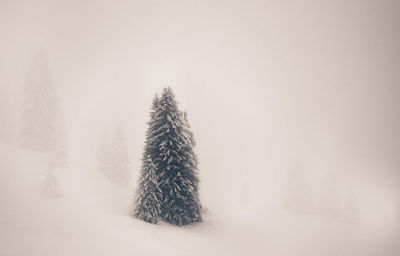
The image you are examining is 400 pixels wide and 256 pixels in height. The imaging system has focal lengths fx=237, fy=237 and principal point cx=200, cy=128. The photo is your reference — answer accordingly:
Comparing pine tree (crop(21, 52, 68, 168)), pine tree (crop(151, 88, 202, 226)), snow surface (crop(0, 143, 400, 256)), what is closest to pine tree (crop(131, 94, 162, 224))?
pine tree (crop(151, 88, 202, 226))

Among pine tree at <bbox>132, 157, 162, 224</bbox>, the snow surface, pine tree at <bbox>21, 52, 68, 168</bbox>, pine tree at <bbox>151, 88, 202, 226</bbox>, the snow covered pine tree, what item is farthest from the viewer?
pine tree at <bbox>21, 52, 68, 168</bbox>

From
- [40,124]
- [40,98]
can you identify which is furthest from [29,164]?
[40,98]

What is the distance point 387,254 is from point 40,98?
44.6 m

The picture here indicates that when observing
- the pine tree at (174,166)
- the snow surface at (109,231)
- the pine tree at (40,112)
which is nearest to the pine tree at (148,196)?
the pine tree at (174,166)

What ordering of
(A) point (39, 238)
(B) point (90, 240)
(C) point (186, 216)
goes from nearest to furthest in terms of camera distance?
(A) point (39, 238)
(B) point (90, 240)
(C) point (186, 216)

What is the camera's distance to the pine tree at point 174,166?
19.0 meters

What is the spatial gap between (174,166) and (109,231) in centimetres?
786

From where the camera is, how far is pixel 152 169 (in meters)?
18.2

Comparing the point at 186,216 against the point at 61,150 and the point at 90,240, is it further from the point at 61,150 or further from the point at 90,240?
the point at 61,150

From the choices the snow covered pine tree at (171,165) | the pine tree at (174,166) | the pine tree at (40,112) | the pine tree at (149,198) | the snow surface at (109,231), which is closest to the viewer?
the snow surface at (109,231)

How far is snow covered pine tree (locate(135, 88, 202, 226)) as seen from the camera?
61.7 ft

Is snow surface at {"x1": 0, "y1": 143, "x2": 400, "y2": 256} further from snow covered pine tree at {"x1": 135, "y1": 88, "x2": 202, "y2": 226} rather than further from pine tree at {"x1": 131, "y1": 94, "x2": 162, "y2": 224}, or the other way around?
snow covered pine tree at {"x1": 135, "y1": 88, "x2": 202, "y2": 226}

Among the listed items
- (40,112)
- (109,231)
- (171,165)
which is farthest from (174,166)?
(40,112)

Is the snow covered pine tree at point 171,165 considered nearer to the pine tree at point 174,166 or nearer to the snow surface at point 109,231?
the pine tree at point 174,166
